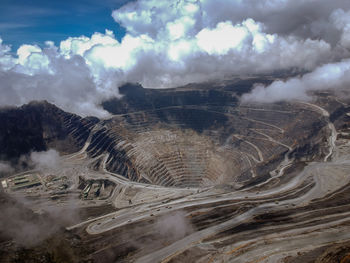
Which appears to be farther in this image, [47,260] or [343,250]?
[47,260]

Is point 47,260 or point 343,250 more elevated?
point 47,260

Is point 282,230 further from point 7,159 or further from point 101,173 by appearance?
point 7,159

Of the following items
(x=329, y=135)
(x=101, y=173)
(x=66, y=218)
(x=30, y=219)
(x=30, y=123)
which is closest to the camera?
(x=30, y=219)

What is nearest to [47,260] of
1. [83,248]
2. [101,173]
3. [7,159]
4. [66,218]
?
[83,248]

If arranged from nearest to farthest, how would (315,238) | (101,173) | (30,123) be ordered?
1. (315,238)
2. (101,173)
3. (30,123)

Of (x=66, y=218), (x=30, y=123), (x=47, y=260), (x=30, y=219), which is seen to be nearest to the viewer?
(x=47, y=260)

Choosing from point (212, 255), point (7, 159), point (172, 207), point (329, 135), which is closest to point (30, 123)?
point (7, 159)

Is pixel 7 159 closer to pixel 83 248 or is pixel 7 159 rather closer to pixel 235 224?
pixel 83 248

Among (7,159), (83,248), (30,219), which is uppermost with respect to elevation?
(7,159)

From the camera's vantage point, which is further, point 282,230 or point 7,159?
point 7,159
